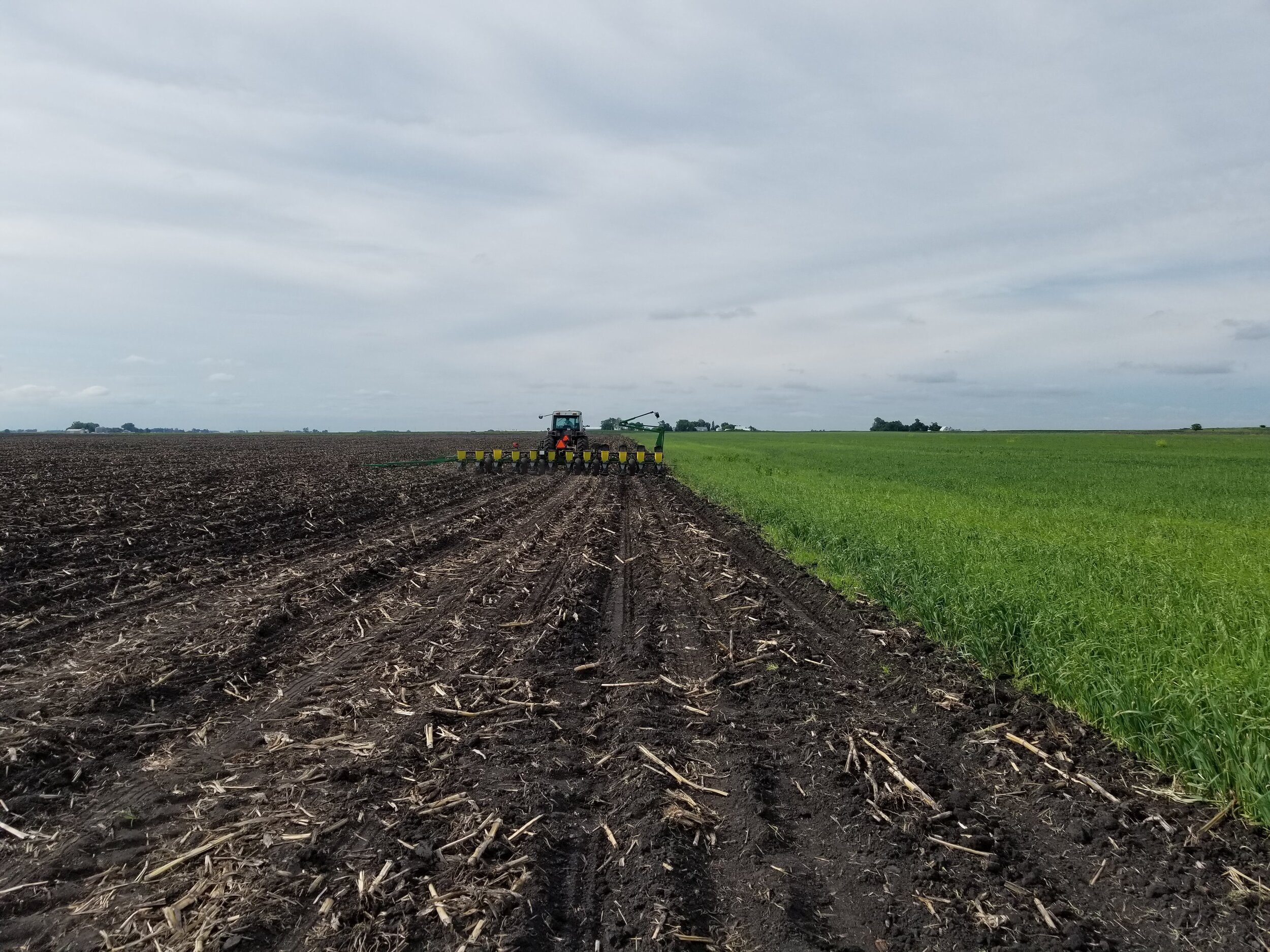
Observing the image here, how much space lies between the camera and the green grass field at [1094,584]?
17.3 ft

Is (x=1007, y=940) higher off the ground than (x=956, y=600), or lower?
lower

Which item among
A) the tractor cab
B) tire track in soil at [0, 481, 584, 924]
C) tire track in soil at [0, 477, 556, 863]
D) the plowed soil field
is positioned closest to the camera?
the plowed soil field

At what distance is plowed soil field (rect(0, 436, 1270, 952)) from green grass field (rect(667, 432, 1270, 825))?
1.32ft

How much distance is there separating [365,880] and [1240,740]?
A: 5.71 m

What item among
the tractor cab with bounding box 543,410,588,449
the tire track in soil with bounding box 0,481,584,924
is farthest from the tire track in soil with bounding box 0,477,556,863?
the tractor cab with bounding box 543,410,588,449

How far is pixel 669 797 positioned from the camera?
478 centimetres

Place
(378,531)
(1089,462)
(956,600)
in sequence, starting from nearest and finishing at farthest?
(956,600), (378,531), (1089,462)

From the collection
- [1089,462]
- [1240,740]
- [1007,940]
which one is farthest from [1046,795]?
[1089,462]

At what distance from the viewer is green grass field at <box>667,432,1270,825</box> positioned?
17.3 feet

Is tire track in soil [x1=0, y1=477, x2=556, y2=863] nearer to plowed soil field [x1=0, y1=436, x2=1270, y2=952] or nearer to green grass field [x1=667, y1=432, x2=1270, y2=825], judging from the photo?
plowed soil field [x1=0, y1=436, x2=1270, y2=952]

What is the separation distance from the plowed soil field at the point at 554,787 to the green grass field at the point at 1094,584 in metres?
0.40

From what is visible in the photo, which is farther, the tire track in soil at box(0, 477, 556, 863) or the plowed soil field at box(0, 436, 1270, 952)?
the tire track in soil at box(0, 477, 556, 863)

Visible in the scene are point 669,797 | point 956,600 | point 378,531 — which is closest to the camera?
point 669,797

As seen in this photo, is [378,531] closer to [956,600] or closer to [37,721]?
[37,721]
